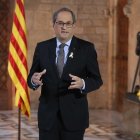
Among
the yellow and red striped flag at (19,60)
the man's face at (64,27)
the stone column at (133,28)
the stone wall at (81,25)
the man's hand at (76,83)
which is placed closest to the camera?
the man's hand at (76,83)

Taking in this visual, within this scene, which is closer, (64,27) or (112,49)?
(64,27)

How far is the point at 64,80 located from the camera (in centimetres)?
206

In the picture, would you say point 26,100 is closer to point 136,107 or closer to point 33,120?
point 136,107

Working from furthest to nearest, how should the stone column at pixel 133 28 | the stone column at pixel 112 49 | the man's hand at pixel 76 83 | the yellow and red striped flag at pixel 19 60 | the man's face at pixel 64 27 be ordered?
the stone column at pixel 112 49, the stone column at pixel 133 28, the yellow and red striped flag at pixel 19 60, the man's face at pixel 64 27, the man's hand at pixel 76 83

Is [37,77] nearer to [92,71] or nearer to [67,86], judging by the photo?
[67,86]

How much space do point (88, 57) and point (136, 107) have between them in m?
3.28

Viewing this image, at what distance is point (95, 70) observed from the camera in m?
2.08

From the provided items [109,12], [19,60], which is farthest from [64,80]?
[109,12]

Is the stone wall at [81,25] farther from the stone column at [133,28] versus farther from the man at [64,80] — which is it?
the man at [64,80]

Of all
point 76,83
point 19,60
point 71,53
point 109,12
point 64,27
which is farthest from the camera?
point 109,12

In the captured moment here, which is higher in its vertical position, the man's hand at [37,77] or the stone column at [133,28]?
the stone column at [133,28]

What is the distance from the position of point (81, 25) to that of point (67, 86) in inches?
240

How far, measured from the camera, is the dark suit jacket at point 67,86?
2059mm

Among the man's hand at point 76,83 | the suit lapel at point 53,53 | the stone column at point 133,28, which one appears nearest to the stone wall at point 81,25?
the stone column at point 133,28
